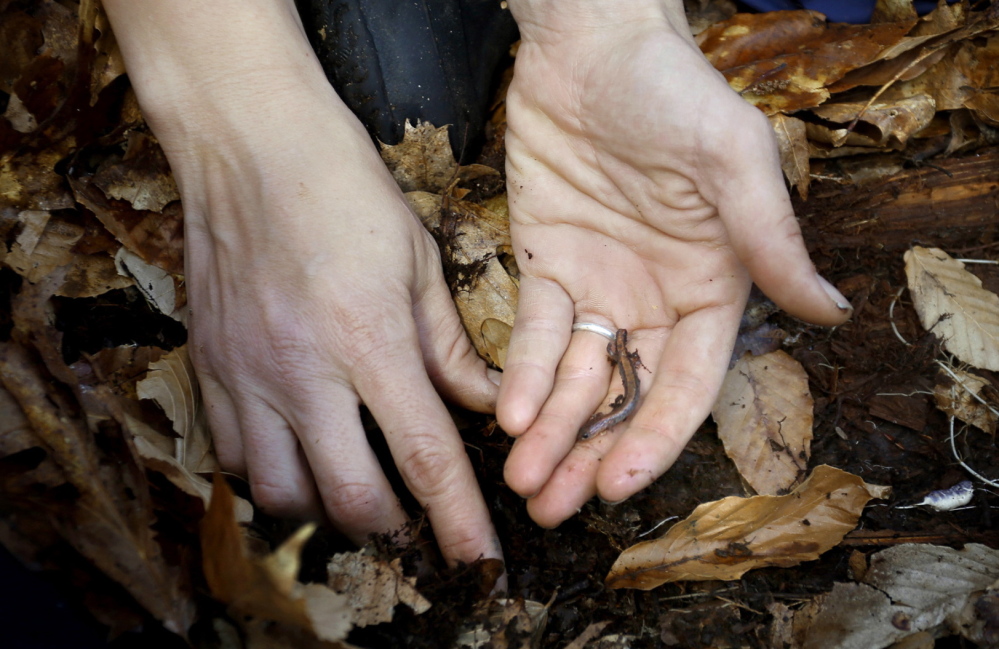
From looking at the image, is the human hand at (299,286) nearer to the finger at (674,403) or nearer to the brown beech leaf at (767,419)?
the finger at (674,403)

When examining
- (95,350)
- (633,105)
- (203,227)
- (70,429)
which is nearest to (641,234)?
(633,105)

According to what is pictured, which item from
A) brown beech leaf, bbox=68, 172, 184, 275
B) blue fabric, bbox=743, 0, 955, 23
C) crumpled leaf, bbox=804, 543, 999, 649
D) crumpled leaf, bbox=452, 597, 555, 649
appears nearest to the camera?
crumpled leaf, bbox=452, 597, 555, 649

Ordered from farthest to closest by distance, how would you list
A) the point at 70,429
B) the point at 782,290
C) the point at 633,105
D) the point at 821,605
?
the point at 633,105
the point at 821,605
the point at 782,290
the point at 70,429

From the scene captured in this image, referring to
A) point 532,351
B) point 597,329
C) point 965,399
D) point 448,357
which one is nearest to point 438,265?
point 448,357

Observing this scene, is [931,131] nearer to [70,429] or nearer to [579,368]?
[579,368]

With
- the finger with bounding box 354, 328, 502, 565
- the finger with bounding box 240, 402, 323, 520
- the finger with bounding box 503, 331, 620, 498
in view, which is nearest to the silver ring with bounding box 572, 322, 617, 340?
the finger with bounding box 503, 331, 620, 498

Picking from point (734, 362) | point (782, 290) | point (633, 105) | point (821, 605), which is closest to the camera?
point (782, 290)

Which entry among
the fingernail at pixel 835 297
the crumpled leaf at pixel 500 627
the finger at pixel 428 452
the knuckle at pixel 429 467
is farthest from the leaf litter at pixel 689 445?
the fingernail at pixel 835 297

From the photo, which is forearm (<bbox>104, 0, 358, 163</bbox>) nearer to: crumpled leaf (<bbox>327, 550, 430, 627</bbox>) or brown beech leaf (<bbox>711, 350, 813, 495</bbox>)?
crumpled leaf (<bbox>327, 550, 430, 627</bbox>)
